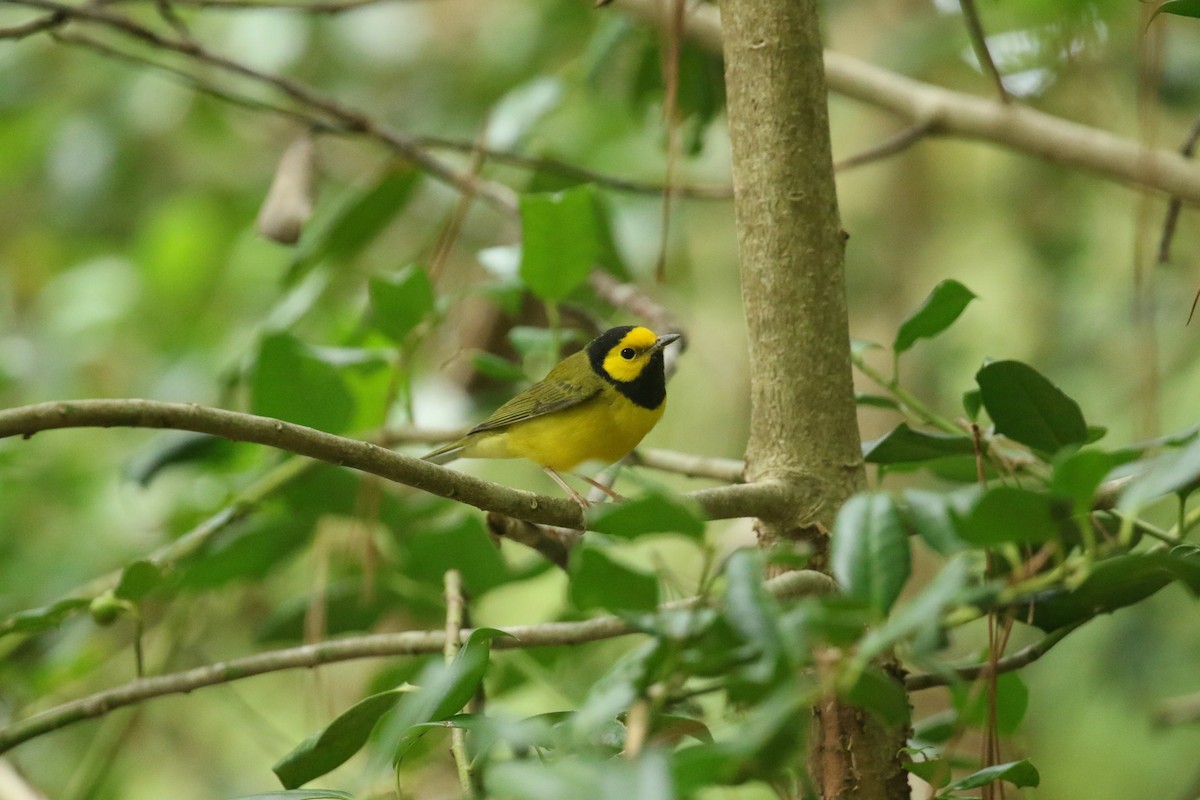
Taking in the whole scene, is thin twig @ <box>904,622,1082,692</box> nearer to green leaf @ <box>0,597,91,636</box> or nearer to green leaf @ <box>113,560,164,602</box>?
green leaf @ <box>113,560,164,602</box>

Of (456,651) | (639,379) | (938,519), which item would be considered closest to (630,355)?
(639,379)

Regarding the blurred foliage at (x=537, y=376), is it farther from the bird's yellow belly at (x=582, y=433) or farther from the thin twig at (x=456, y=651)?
the bird's yellow belly at (x=582, y=433)

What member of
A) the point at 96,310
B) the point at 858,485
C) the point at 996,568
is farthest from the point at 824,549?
the point at 96,310

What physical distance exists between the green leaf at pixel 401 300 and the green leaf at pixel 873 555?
1410mm

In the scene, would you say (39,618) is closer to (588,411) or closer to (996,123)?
(588,411)

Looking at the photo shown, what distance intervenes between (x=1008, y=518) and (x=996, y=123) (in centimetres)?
173

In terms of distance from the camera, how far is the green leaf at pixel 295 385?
2.22 m

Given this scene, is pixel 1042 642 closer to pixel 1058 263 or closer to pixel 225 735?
pixel 1058 263

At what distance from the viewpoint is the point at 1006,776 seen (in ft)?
3.74

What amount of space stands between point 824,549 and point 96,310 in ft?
9.98

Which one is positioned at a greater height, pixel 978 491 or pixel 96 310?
pixel 96 310

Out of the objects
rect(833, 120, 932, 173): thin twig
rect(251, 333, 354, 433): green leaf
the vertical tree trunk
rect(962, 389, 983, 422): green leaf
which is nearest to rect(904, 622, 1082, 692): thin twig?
the vertical tree trunk

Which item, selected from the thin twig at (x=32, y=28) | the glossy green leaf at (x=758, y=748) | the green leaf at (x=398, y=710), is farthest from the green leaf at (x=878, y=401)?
the thin twig at (x=32, y=28)

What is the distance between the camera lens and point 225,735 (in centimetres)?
475
